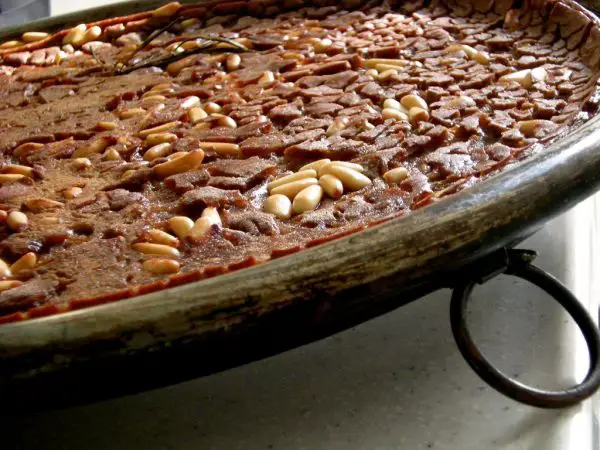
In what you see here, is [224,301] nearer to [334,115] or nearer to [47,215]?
[47,215]

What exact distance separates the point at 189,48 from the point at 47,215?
21.3 inches

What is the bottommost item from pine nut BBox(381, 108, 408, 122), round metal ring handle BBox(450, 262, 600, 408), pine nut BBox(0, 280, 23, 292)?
round metal ring handle BBox(450, 262, 600, 408)

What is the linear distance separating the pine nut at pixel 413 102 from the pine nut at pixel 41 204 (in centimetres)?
44

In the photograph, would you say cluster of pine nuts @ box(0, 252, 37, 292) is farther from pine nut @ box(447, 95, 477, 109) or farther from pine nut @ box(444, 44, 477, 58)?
pine nut @ box(444, 44, 477, 58)

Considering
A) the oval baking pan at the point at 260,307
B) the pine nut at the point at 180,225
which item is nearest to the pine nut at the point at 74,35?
the pine nut at the point at 180,225

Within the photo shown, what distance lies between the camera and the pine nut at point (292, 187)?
84 centimetres

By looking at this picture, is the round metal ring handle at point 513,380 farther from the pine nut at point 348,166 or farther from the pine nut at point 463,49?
the pine nut at point 463,49

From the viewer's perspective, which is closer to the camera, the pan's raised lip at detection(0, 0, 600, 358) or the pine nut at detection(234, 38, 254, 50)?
the pan's raised lip at detection(0, 0, 600, 358)

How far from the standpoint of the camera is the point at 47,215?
84 cm

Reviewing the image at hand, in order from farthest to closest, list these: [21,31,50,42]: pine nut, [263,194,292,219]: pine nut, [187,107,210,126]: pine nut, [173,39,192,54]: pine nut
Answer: [21,31,50,42]: pine nut, [173,39,192,54]: pine nut, [187,107,210,126]: pine nut, [263,194,292,219]: pine nut

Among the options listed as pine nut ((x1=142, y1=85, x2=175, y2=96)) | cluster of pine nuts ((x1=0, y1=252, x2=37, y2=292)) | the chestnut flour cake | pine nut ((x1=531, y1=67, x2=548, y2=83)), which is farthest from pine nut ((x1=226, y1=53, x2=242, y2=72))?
cluster of pine nuts ((x1=0, y1=252, x2=37, y2=292))

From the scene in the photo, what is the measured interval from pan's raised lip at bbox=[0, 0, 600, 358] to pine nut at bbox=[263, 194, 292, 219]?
170 mm

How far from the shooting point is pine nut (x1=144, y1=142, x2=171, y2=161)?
3.12 feet

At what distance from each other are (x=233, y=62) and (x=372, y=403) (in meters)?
0.63
